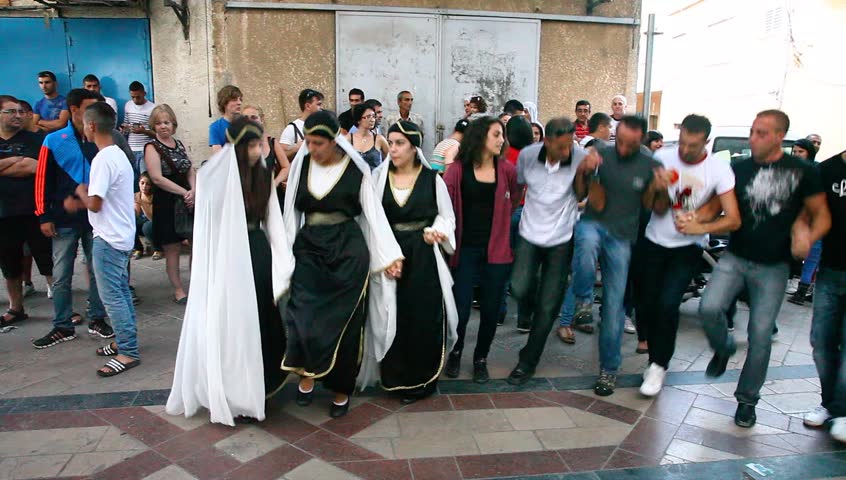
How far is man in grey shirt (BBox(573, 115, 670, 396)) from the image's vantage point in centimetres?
401

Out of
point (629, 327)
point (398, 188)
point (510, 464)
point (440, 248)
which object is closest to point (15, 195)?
point (398, 188)

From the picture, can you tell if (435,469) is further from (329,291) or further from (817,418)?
(817,418)

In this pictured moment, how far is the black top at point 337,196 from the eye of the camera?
3.76m

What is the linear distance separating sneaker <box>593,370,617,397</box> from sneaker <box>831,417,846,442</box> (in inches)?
51.3

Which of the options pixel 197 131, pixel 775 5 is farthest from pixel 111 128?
pixel 775 5

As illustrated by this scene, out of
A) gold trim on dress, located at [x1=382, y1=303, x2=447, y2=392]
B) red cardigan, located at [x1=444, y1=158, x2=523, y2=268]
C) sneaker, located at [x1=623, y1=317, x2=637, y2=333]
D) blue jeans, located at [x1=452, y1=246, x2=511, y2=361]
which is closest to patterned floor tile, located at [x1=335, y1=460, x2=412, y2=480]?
gold trim on dress, located at [x1=382, y1=303, x2=447, y2=392]

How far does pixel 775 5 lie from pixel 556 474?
18.9 m

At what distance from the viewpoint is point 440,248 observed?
13.5 feet

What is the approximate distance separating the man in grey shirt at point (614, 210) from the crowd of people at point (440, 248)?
1cm

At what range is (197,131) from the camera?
8555mm

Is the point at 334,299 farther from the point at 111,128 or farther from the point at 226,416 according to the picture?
the point at 111,128

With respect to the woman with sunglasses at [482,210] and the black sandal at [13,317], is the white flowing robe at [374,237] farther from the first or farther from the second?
the black sandal at [13,317]

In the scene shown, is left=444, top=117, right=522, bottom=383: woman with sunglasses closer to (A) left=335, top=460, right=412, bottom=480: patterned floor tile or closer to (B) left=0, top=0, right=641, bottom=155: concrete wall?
(A) left=335, top=460, right=412, bottom=480: patterned floor tile

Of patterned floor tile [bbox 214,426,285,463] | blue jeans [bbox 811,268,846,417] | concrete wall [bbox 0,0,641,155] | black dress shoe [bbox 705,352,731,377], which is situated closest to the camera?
patterned floor tile [bbox 214,426,285,463]
